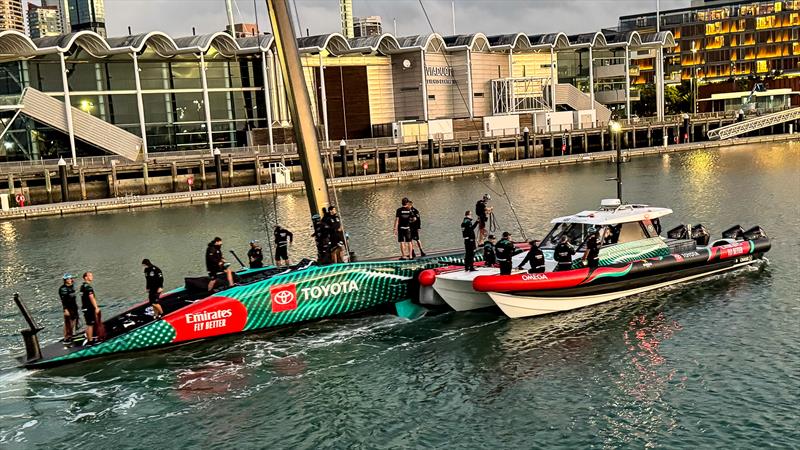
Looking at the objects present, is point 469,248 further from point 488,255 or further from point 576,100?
point 576,100

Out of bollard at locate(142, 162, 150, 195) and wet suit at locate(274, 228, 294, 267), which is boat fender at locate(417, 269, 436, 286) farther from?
bollard at locate(142, 162, 150, 195)

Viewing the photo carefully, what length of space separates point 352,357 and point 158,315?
15.0 feet

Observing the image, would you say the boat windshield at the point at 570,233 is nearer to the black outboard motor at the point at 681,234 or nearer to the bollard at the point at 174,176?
the black outboard motor at the point at 681,234

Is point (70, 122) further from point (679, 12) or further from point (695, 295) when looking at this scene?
point (679, 12)

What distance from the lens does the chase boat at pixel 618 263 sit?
2030 centimetres

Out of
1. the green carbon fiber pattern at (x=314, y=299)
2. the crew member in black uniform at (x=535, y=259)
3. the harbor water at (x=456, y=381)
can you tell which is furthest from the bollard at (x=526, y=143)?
the crew member in black uniform at (x=535, y=259)

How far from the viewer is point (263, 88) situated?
7306 centimetres

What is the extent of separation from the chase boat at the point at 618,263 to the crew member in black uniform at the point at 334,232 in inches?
152

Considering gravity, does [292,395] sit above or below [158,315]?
below

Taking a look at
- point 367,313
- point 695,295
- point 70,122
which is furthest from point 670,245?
→ point 70,122

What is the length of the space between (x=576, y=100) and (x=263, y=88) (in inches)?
1453

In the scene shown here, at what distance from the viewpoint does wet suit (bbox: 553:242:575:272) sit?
20844mm

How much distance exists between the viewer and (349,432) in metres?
14.4

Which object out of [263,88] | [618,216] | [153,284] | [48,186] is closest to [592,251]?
[618,216]
